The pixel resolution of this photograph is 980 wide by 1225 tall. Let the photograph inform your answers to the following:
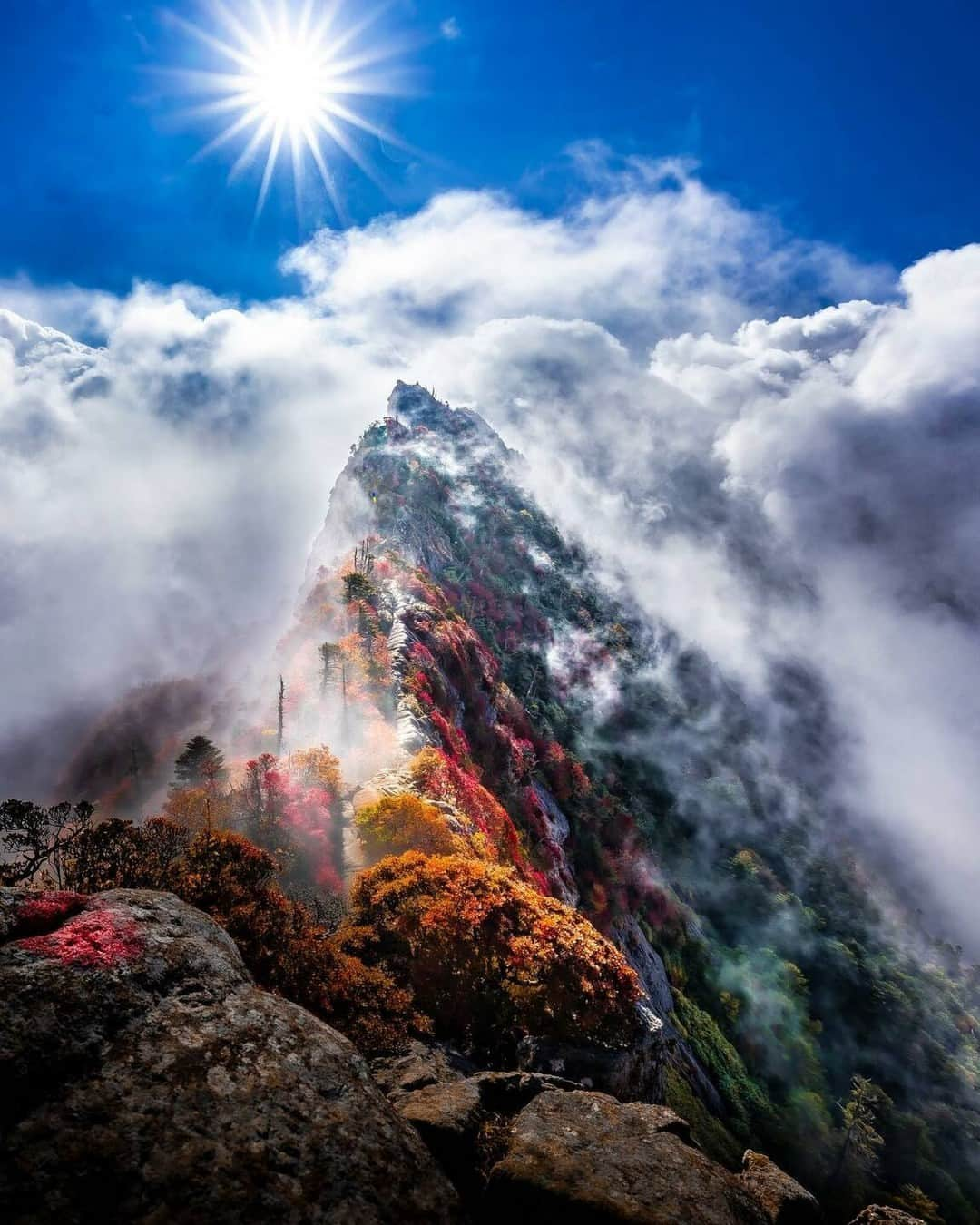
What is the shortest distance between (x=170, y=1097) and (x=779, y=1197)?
38.2 feet

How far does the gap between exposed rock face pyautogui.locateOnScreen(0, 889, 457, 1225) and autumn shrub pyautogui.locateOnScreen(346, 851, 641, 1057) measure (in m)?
13.4

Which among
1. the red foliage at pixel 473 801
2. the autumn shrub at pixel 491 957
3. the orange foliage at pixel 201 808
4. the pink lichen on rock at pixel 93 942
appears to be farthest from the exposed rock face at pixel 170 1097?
the red foliage at pixel 473 801

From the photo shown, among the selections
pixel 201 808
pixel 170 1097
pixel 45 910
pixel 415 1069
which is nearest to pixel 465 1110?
pixel 415 1069

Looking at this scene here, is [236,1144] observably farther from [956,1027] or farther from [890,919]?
[890,919]

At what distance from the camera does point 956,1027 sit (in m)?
102

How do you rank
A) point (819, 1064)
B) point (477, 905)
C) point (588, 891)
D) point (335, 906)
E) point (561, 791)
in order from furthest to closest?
point (561, 791) → point (819, 1064) → point (588, 891) → point (335, 906) → point (477, 905)

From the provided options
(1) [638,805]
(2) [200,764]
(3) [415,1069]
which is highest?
(2) [200,764]

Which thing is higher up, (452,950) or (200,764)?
(200,764)

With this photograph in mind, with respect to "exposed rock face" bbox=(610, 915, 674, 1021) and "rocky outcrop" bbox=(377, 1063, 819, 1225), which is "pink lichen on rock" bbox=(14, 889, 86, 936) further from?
"exposed rock face" bbox=(610, 915, 674, 1021)

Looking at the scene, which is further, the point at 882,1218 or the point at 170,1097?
the point at 882,1218

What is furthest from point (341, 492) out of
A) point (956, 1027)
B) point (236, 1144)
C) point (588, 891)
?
point (956, 1027)

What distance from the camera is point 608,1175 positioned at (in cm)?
980

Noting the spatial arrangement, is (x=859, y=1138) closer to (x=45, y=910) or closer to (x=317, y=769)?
(x=317, y=769)

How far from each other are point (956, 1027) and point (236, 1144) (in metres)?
148
